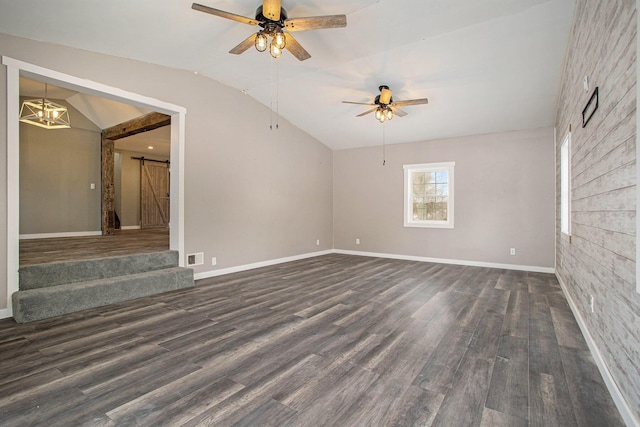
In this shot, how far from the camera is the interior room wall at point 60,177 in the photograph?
6.44 m

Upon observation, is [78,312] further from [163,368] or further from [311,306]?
[311,306]

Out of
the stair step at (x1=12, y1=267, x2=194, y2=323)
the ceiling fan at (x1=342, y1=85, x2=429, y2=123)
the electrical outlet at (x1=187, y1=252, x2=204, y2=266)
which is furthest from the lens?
the electrical outlet at (x1=187, y1=252, x2=204, y2=266)

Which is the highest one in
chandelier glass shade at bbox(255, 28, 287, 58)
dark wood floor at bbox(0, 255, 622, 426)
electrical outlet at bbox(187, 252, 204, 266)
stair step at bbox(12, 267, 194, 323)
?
chandelier glass shade at bbox(255, 28, 287, 58)

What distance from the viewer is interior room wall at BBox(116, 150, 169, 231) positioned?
9312 mm

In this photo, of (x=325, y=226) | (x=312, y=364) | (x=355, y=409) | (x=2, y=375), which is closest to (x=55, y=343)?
(x=2, y=375)

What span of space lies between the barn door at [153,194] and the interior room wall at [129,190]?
5.5 inches

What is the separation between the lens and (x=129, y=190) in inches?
374

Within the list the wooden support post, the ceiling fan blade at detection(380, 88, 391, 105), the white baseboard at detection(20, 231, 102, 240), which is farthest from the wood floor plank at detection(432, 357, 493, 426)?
the white baseboard at detection(20, 231, 102, 240)

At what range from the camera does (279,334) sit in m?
2.72

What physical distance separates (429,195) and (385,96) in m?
3.03

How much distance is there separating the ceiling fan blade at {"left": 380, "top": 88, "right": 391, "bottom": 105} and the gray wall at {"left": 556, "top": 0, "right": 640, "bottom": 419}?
7.05 feet

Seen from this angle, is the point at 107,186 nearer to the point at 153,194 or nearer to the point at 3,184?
the point at 153,194

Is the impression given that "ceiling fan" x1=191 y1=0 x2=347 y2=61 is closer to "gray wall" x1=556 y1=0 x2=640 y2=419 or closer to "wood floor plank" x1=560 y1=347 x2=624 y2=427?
"gray wall" x1=556 y1=0 x2=640 y2=419

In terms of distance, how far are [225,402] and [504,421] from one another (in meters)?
1.53
